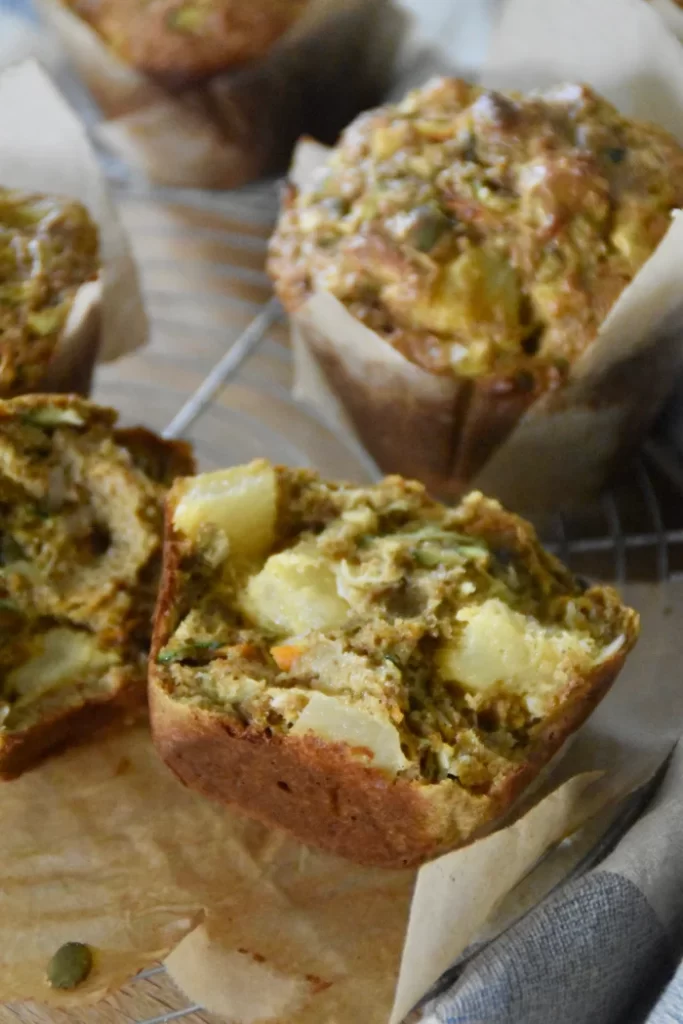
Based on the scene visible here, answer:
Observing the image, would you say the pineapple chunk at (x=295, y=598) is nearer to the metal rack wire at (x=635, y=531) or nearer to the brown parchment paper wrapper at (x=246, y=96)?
the metal rack wire at (x=635, y=531)

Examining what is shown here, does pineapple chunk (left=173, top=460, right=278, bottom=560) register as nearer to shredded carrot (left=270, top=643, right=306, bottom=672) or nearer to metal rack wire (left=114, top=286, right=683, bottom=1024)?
shredded carrot (left=270, top=643, right=306, bottom=672)

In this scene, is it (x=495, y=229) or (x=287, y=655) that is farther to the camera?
(x=495, y=229)

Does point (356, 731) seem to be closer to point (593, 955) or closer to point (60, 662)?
point (593, 955)

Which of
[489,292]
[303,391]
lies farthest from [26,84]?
[489,292]

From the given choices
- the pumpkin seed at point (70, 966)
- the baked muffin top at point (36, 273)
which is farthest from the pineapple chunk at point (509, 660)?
the baked muffin top at point (36, 273)

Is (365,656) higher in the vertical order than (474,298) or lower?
lower

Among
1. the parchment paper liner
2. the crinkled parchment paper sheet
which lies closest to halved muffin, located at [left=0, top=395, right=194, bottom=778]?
the crinkled parchment paper sheet

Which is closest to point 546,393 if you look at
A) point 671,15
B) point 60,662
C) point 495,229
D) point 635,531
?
point 495,229

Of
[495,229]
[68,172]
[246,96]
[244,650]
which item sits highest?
[495,229]
